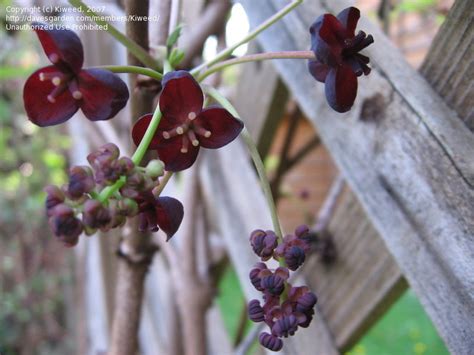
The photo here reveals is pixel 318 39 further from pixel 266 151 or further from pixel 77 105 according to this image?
pixel 266 151

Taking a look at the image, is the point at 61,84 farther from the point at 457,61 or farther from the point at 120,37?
the point at 457,61

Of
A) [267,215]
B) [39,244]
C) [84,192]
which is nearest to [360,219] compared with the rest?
[267,215]

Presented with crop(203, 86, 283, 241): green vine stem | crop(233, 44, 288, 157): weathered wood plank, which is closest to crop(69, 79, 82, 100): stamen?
crop(203, 86, 283, 241): green vine stem

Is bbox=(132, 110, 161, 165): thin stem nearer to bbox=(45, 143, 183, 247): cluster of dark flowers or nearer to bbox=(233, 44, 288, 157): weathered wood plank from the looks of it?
bbox=(45, 143, 183, 247): cluster of dark flowers

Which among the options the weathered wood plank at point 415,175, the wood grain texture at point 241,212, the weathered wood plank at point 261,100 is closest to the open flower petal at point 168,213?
the weathered wood plank at point 415,175

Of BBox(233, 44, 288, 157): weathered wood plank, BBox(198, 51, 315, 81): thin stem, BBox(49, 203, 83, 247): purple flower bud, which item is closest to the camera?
BBox(49, 203, 83, 247): purple flower bud
